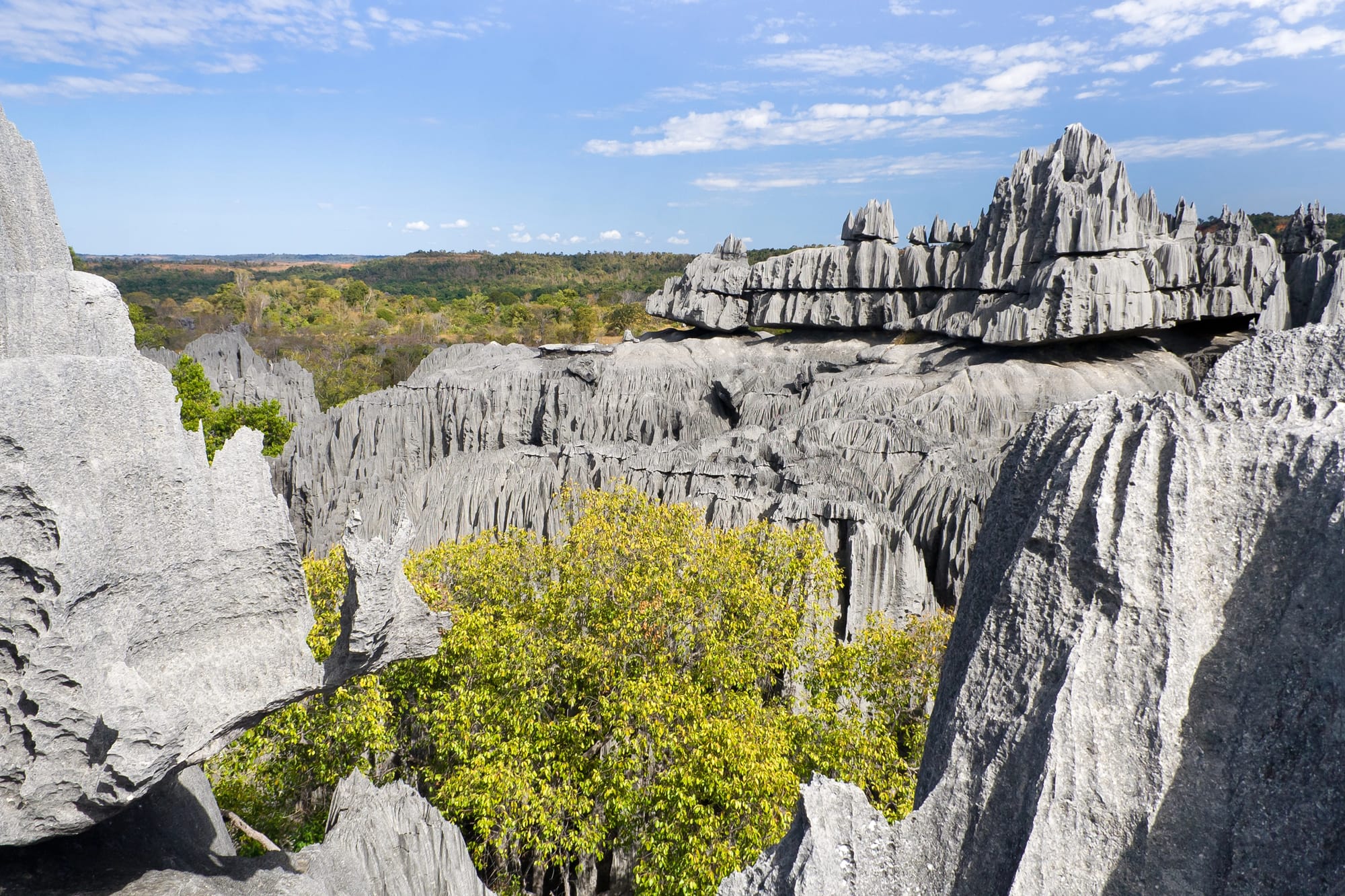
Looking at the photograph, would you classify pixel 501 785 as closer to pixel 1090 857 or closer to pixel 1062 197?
pixel 1090 857

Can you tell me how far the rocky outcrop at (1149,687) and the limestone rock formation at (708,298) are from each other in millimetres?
43545

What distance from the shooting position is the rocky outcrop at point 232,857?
19.2 ft

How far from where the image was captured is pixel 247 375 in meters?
43.8

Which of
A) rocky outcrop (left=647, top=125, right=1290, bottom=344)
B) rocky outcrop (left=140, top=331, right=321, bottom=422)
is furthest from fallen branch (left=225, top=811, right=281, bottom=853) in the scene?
rocky outcrop (left=647, top=125, right=1290, bottom=344)

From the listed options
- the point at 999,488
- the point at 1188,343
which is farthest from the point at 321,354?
the point at 999,488

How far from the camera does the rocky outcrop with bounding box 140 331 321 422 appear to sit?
41.1 m

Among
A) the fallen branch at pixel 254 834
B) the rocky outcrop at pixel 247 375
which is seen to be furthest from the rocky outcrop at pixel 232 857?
the rocky outcrop at pixel 247 375

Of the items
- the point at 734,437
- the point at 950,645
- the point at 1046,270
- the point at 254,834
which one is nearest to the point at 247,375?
the point at 734,437

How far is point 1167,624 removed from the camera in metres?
3.85

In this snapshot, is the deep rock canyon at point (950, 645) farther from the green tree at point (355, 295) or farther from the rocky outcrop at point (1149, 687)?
the green tree at point (355, 295)

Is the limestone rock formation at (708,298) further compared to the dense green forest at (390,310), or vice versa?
the dense green forest at (390,310)

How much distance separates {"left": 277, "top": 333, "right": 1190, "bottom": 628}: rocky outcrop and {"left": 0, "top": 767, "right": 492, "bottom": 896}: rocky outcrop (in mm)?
10592

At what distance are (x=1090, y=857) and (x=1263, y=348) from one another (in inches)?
125

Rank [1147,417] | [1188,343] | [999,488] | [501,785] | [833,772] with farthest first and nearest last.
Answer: [1188,343] → [833,772] → [501,785] → [999,488] → [1147,417]
